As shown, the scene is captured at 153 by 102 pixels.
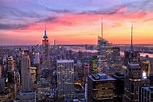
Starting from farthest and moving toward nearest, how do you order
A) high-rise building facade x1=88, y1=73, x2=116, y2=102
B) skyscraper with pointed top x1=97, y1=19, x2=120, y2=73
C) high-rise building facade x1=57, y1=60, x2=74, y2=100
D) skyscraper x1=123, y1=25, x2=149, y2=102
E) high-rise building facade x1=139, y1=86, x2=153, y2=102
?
skyscraper with pointed top x1=97, y1=19, x2=120, y2=73 → high-rise building facade x1=57, y1=60, x2=74, y2=100 → high-rise building facade x1=88, y1=73, x2=116, y2=102 → skyscraper x1=123, y1=25, x2=149, y2=102 → high-rise building facade x1=139, y1=86, x2=153, y2=102

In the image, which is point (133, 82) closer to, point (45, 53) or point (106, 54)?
point (106, 54)

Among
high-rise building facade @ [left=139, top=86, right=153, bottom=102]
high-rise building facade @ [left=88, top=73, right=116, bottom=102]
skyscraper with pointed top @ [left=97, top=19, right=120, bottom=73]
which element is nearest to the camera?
high-rise building facade @ [left=139, top=86, right=153, bottom=102]

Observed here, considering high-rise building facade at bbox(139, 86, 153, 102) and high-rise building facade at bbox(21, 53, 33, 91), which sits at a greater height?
high-rise building facade at bbox(139, 86, 153, 102)

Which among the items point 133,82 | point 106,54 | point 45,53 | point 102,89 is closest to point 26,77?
point 106,54

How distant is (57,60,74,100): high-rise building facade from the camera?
1504cm

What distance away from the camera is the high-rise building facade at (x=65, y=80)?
15.0 m

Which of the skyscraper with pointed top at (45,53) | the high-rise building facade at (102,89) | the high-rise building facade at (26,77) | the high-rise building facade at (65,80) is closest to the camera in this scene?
the high-rise building facade at (102,89)

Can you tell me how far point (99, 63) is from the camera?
19562 millimetres

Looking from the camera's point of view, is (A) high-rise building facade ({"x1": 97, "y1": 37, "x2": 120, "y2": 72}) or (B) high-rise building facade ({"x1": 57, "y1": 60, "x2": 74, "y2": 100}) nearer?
(B) high-rise building facade ({"x1": 57, "y1": 60, "x2": 74, "y2": 100})

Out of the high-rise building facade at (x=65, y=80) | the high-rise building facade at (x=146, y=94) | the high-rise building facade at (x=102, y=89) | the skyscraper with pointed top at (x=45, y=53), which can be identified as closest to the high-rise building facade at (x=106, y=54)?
the high-rise building facade at (x=65, y=80)

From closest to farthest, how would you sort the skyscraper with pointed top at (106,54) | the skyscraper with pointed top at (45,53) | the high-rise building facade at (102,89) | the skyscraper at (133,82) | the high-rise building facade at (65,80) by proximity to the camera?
the skyscraper at (133,82), the high-rise building facade at (102,89), the high-rise building facade at (65,80), the skyscraper with pointed top at (106,54), the skyscraper with pointed top at (45,53)

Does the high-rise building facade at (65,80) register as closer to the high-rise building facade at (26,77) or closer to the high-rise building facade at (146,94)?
the high-rise building facade at (26,77)

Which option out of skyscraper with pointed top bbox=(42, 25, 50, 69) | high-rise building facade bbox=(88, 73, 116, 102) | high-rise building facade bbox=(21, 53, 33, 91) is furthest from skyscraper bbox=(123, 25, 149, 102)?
skyscraper with pointed top bbox=(42, 25, 50, 69)

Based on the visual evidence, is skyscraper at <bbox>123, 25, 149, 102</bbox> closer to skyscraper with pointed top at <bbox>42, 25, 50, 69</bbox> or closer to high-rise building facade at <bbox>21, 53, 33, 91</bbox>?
high-rise building facade at <bbox>21, 53, 33, 91</bbox>
